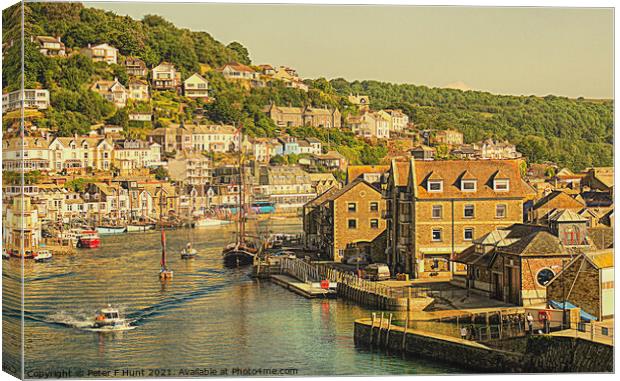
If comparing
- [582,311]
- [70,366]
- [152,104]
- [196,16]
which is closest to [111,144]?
[152,104]

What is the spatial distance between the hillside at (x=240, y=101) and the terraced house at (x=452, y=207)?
0.54 metres

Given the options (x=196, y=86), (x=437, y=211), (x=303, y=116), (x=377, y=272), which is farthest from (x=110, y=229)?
(x=437, y=211)

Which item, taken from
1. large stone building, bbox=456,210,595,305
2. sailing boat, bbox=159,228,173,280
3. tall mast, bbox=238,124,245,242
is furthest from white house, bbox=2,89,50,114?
large stone building, bbox=456,210,595,305

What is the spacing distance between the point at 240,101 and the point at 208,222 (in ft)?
9.65

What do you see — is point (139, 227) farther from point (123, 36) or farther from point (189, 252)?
point (123, 36)

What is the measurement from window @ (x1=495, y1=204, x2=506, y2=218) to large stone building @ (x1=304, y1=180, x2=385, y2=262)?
91.4 inches

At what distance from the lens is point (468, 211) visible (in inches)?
830

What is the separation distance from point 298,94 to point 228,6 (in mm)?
2208

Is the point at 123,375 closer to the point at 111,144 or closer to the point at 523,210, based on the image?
the point at 111,144

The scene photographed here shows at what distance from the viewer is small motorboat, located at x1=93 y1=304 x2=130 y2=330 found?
18.0 metres

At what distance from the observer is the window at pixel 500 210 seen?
20.9m

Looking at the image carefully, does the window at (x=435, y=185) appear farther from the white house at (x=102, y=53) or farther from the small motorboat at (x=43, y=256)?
the small motorboat at (x=43, y=256)

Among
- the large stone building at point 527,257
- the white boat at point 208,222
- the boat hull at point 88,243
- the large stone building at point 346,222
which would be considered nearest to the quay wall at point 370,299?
the large stone building at point 527,257

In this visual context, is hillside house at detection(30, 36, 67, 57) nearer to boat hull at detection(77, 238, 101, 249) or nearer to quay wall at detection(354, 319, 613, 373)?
boat hull at detection(77, 238, 101, 249)
